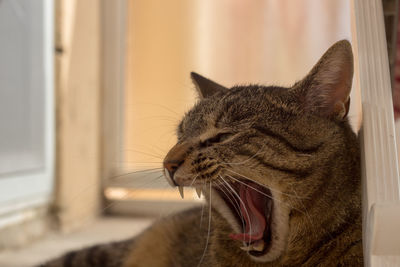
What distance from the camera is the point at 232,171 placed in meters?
0.87

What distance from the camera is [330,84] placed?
91 cm

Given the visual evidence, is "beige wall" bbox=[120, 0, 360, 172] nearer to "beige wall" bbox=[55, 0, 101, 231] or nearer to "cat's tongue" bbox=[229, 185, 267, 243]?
"beige wall" bbox=[55, 0, 101, 231]

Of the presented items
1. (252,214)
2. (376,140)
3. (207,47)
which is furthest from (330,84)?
(207,47)

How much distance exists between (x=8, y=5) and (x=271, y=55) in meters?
1.29

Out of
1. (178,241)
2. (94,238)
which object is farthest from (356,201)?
(94,238)

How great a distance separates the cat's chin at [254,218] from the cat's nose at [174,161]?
0.10m

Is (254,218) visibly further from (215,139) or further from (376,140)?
(376,140)

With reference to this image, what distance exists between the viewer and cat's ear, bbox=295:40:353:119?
0.89 metres

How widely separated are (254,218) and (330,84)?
327 millimetres

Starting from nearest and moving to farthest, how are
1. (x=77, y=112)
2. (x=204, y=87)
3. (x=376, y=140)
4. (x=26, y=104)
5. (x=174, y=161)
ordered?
1. (x=376, y=140)
2. (x=174, y=161)
3. (x=204, y=87)
4. (x=26, y=104)
5. (x=77, y=112)

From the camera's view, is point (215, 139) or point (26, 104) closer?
point (215, 139)

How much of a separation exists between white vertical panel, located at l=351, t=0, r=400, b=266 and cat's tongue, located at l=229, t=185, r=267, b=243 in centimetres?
22

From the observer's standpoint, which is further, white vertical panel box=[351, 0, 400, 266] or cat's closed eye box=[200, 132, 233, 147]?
cat's closed eye box=[200, 132, 233, 147]

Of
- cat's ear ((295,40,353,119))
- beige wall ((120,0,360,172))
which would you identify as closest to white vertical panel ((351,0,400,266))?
cat's ear ((295,40,353,119))
